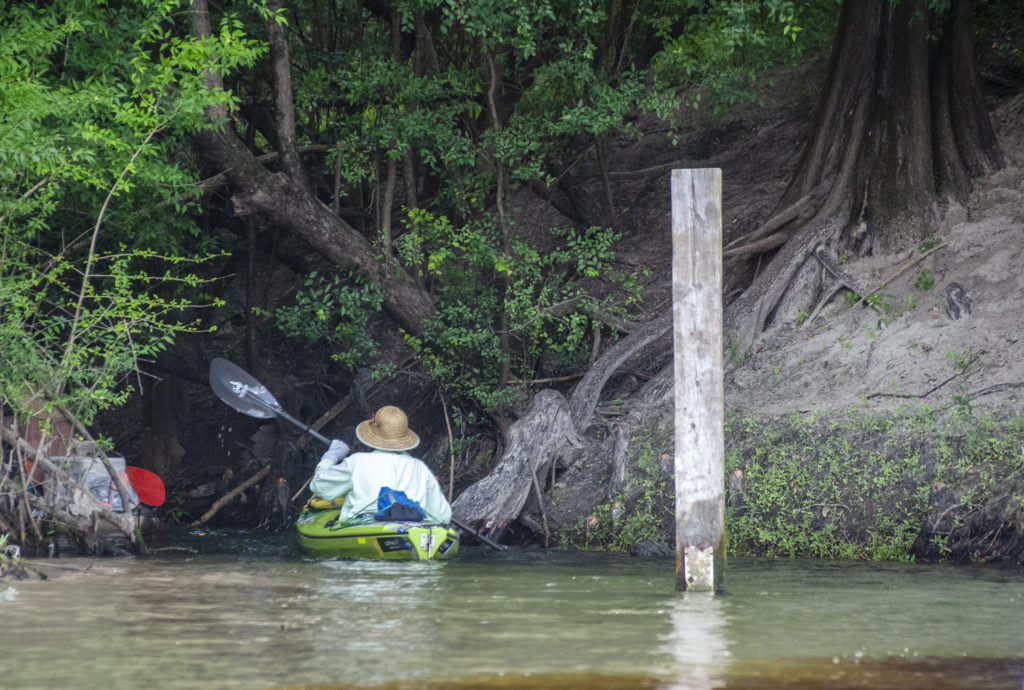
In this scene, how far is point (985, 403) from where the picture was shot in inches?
444

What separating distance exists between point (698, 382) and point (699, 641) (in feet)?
6.09

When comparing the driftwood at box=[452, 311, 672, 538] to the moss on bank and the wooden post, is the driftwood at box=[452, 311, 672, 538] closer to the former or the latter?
the moss on bank

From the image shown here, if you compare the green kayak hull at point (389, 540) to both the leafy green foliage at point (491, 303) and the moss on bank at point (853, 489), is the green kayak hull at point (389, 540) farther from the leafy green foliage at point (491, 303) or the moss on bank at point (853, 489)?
the leafy green foliage at point (491, 303)

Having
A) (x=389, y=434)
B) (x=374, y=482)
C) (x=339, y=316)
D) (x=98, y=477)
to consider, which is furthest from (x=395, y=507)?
(x=339, y=316)

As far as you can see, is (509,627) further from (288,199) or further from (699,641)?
(288,199)

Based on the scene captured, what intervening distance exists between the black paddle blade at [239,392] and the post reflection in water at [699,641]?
6980mm

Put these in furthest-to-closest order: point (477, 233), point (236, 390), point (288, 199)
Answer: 1. point (477, 233)
2. point (236, 390)
3. point (288, 199)

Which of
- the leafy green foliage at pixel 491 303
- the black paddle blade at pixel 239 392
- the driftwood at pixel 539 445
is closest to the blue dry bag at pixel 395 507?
the driftwood at pixel 539 445

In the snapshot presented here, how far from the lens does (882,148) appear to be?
44.2 ft

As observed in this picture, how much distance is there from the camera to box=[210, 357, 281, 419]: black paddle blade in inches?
535

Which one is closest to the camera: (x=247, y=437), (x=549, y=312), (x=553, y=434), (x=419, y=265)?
(x=553, y=434)

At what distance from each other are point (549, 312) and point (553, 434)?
1.66 m

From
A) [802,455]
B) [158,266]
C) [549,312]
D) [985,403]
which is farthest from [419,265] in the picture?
[985,403]

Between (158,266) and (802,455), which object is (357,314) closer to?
(158,266)
